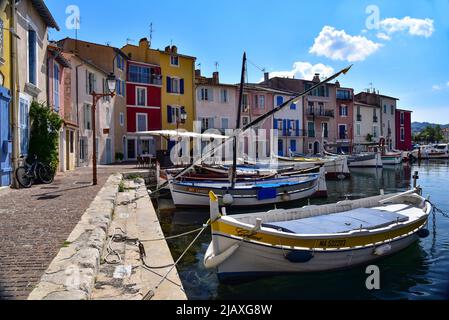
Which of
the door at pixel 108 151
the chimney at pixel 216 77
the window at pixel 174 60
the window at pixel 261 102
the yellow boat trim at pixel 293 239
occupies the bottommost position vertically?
the yellow boat trim at pixel 293 239

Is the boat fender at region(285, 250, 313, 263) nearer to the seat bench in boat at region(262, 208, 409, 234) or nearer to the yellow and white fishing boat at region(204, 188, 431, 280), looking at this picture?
the yellow and white fishing boat at region(204, 188, 431, 280)

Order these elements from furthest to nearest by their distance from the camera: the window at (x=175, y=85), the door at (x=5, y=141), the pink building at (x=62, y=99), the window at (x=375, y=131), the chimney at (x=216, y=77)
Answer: the window at (x=375, y=131), the chimney at (x=216, y=77), the window at (x=175, y=85), the pink building at (x=62, y=99), the door at (x=5, y=141)

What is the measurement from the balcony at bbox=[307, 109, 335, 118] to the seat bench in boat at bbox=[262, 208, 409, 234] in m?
48.9

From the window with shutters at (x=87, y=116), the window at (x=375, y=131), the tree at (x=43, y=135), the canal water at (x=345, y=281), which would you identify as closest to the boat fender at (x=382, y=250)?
the canal water at (x=345, y=281)

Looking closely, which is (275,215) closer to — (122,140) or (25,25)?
(25,25)

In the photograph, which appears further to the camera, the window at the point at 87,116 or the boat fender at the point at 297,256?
the window at the point at 87,116

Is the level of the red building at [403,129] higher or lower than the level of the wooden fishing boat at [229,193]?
higher

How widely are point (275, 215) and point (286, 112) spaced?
46961mm

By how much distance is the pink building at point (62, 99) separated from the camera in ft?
69.4

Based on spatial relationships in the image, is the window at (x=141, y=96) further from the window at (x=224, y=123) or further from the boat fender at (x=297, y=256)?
the boat fender at (x=297, y=256)

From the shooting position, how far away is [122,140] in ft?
131

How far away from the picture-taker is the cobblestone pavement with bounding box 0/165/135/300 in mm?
5227

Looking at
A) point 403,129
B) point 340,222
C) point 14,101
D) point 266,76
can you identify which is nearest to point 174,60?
point 266,76
